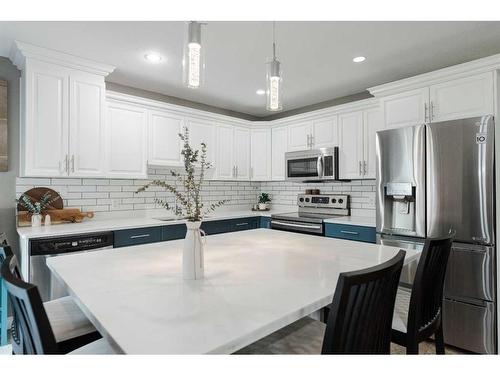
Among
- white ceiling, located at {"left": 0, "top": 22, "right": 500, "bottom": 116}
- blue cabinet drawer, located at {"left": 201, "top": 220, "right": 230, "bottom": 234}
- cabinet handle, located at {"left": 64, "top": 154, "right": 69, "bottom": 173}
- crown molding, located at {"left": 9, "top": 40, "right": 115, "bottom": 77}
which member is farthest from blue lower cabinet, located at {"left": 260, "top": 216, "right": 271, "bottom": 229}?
crown molding, located at {"left": 9, "top": 40, "right": 115, "bottom": 77}

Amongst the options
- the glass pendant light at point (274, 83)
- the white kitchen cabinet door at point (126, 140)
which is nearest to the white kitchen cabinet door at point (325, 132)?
the white kitchen cabinet door at point (126, 140)

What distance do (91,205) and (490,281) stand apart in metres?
3.69

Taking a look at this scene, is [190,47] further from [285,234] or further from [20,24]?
[20,24]

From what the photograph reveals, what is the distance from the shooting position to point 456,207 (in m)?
2.39

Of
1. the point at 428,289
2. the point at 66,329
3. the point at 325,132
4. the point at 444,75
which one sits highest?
the point at 444,75

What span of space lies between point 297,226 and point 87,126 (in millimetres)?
2492

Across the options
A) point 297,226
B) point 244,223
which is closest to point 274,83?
point 297,226

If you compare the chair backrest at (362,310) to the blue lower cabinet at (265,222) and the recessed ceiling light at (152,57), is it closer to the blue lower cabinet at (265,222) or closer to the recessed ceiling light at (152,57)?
the recessed ceiling light at (152,57)

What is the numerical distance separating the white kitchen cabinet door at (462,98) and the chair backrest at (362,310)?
206cm

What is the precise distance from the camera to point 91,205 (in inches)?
128

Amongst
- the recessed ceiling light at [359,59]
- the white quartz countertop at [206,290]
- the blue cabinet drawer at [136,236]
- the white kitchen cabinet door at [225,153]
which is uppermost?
the recessed ceiling light at [359,59]

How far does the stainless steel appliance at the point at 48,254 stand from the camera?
2359 millimetres

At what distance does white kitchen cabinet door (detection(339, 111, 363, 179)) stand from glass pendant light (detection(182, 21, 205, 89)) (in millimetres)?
2524

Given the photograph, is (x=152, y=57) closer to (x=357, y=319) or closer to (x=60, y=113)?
(x=60, y=113)
